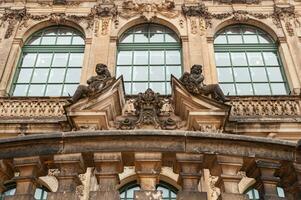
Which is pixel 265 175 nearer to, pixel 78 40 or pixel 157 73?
pixel 157 73

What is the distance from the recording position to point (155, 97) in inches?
416

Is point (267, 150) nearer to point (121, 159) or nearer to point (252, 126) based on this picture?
point (121, 159)

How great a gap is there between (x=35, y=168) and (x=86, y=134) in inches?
25.4

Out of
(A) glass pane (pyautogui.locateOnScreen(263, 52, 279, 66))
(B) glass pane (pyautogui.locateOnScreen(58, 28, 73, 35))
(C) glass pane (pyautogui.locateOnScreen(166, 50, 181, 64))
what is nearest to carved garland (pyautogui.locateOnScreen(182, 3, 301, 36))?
(A) glass pane (pyautogui.locateOnScreen(263, 52, 279, 66))

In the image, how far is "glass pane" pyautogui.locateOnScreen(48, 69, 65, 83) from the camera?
13695mm

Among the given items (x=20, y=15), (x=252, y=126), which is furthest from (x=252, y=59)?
(x=20, y=15)

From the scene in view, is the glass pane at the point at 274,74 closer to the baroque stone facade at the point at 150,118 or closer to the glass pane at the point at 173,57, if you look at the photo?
the baroque stone facade at the point at 150,118

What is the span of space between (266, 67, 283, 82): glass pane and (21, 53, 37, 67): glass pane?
8.44 m

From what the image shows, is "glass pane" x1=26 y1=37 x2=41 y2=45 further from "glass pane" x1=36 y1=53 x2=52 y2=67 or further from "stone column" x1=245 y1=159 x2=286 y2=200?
"stone column" x1=245 y1=159 x2=286 y2=200

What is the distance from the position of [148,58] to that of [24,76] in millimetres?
4422

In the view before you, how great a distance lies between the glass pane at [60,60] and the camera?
1418cm

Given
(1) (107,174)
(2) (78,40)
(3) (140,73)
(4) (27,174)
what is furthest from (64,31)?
(1) (107,174)

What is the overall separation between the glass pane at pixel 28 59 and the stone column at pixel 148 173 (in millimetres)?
11023

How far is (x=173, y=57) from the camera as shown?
1432 cm
